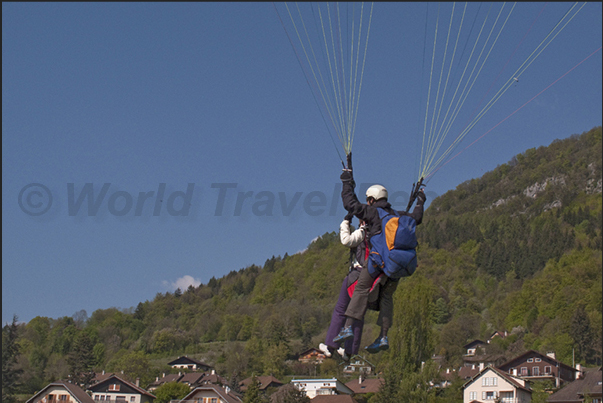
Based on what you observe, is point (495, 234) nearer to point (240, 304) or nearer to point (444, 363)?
point (240, 304)

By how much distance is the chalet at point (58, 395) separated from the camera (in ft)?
167

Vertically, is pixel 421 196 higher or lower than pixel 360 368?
lower

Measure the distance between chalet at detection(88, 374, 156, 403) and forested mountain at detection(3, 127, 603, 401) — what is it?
15055 mm

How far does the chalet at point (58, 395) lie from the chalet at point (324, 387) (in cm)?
1544

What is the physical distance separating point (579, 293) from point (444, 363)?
89.1ft

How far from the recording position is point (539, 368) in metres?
61.7

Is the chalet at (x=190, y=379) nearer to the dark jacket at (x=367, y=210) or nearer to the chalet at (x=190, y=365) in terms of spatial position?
the chalet at (x=190, y=365)

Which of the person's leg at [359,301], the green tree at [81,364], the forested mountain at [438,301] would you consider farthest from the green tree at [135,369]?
the person's leg at [359,301]

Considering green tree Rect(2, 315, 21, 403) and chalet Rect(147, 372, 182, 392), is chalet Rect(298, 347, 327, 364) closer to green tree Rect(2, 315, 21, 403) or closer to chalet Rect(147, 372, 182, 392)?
chalet Rect(147, 372, 182, 392)

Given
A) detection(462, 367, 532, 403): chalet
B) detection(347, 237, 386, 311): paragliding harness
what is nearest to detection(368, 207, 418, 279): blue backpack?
Result: detection(347, 237, 386, 311): paragliding harness

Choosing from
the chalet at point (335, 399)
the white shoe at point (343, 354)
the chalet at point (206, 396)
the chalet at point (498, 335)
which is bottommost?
the white shoe at point (343, 354)

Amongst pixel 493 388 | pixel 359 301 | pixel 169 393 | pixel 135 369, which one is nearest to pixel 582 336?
pixel 493 388

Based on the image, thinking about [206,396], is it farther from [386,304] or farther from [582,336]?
[582,336]

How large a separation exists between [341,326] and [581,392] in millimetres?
47566
